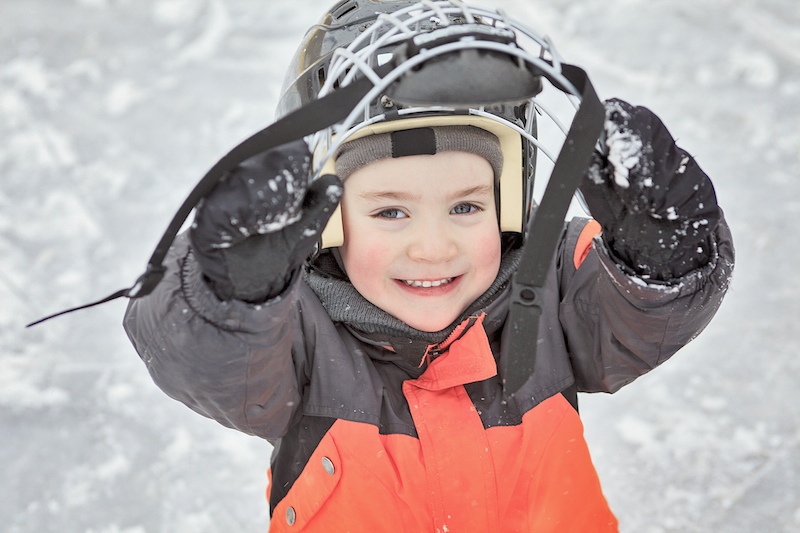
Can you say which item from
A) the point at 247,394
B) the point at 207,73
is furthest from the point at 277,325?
→ the point at 207,73

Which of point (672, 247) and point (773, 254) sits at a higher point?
point (672, 247)

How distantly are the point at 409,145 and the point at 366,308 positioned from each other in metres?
0.37

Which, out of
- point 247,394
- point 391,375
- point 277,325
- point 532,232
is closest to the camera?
point 532,232

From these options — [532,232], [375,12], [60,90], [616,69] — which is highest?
[375,12]

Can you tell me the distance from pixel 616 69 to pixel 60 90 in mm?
3041

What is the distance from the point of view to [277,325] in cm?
114

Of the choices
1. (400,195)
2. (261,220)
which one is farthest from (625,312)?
(261,220)

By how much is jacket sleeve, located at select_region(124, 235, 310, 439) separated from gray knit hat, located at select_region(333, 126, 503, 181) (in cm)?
36

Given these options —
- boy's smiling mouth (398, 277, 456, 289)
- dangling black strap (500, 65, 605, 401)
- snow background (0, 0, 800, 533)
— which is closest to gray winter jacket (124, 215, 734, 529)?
boy's smiling mouth (398, 277, 456, 289)

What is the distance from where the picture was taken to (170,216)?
3150mm

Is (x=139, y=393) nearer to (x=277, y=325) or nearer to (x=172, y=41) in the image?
(x=277, y=325)

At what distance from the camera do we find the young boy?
3.76 ft

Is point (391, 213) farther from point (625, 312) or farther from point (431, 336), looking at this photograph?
point (625, 312)

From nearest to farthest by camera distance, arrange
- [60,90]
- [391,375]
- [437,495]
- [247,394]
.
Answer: [247,394], [437,495], [391,375], [60,90]
